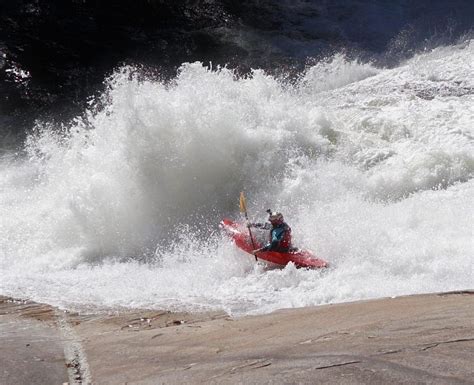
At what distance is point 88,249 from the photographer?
978cm

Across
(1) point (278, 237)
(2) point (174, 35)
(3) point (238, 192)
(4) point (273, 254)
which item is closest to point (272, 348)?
(4) point (273, 254)

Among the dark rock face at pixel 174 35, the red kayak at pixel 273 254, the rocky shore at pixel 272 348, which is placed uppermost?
the dark rock face at pixel 174 35

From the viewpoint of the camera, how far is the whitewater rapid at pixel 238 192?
752cm

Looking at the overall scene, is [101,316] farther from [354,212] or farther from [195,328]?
[354,212]

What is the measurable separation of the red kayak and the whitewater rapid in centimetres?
23

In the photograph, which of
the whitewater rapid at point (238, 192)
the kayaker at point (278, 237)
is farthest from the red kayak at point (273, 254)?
the whitewater rapid at point (238, 192)

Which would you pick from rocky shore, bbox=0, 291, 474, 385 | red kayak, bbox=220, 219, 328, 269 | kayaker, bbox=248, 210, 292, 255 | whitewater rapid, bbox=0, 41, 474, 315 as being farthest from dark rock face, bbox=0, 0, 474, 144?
rocky shore, bbox=0, 291, 474, 385

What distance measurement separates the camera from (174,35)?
63.3 ft

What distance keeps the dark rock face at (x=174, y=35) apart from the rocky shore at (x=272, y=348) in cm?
1238

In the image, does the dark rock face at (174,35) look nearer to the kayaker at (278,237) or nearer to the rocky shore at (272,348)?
the kayaker at (278,237)

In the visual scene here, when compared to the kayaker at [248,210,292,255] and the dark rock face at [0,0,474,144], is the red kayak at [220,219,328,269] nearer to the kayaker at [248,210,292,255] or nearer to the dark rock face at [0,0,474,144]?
the kayaker at [248,210,292,255]

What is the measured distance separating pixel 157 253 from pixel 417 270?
14.7 ft

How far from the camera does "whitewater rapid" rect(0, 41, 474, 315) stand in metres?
7.52

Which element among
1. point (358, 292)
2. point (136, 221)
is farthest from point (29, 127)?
point (358, 292)
